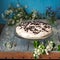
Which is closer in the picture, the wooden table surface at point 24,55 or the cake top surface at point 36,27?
the wooden table surface at point 24,55

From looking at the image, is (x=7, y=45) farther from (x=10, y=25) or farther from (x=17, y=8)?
(x=17, y=8)

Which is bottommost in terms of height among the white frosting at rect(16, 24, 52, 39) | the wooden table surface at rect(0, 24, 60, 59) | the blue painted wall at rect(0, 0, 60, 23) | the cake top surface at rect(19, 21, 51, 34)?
the wooden table surface at rect(0, 24, 60, 59)

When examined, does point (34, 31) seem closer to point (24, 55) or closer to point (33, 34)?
point (33, 34)

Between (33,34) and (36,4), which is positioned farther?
(36,4)

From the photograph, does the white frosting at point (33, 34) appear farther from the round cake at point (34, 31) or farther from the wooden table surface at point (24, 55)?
the wooden table surface at point (24, 55)

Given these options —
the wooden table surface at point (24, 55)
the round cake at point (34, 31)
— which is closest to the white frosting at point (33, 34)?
the round cake at point (34, 31)

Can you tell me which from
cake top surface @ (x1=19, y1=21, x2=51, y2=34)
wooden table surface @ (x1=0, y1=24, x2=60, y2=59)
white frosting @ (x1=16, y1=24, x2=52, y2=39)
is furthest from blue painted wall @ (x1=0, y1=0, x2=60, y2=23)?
wooden table surface @ (x1=0, y1=24, x2=60, y2=59)

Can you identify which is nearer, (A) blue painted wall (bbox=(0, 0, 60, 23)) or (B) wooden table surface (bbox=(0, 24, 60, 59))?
(B) wooden table surface (bbox=(0, 24, 60, 59))

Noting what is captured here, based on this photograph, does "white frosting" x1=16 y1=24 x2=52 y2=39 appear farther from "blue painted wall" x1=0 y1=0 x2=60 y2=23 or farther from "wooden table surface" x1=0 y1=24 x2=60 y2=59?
"blue painted wall" x1=0 y1=0 x2=60 y2=23

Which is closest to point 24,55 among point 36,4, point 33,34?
point 33,34
